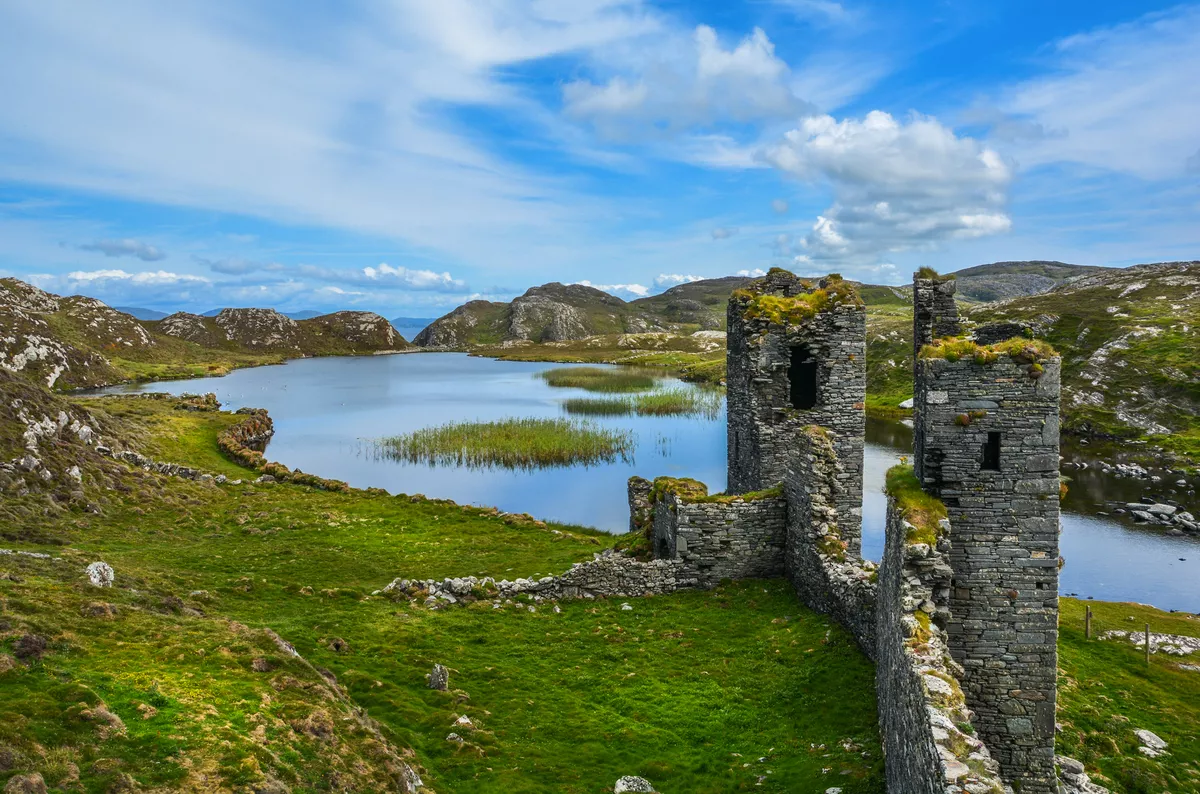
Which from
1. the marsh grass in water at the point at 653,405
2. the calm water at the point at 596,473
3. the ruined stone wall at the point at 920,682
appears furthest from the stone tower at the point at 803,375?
the marsh grass in water at the point at 653,405

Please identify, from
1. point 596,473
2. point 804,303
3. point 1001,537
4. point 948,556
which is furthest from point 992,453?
point 596,473

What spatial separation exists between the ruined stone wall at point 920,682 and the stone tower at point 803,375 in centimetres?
810

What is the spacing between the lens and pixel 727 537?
63.4 feet

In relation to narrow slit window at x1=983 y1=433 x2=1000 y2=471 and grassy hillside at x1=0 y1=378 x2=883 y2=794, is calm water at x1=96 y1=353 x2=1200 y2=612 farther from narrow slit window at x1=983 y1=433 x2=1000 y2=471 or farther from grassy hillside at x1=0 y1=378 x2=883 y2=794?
narrow slit window at x1=983 y1=433 x2=1000 y2=471

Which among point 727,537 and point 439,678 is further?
point 727,537

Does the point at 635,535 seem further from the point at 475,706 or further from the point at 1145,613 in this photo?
the point at 1145,613

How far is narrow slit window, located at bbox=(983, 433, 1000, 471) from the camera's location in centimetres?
1279

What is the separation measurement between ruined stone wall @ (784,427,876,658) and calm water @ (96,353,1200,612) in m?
20.9

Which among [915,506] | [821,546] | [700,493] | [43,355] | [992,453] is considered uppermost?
[43,355]

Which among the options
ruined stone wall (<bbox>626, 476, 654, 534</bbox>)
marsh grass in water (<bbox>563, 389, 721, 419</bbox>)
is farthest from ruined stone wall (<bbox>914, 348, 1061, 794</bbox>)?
marsh grass in water (<bbox>563, 389, 721, 419</bbox>)

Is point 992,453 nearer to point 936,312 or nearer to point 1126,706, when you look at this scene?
point 936,312

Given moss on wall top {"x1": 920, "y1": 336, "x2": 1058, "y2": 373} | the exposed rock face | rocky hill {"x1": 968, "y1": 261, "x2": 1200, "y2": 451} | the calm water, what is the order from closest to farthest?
moss on wall top {"x1": 920, "y1": 336, "x2": 1058, "y2": 373} < the calm water < rocky hill {"x1": 968, "y1": 261, "x2": 1200, "y2": 451} < the exposed rock face

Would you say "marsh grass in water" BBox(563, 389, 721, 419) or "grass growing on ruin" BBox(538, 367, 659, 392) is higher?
"grass growing on ruin" BBox(538, 367, 659, 392)

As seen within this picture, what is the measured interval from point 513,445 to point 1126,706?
160ft
